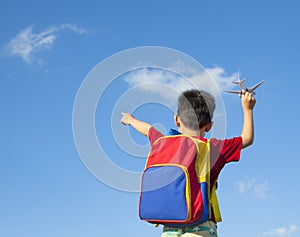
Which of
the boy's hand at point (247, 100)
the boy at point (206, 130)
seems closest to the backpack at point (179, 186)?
the boy at point (206, 130)

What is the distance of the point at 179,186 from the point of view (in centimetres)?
443

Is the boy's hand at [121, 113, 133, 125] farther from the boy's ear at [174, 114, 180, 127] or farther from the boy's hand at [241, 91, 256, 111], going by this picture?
the boy's hand at [241, 91, 256, 111]

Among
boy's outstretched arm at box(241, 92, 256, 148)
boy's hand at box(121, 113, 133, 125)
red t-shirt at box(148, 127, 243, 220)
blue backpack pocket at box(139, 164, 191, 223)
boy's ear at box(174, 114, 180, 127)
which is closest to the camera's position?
blue backpack pocket at box(139, 164, 191, 223)

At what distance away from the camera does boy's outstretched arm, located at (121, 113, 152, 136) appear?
5473 mm

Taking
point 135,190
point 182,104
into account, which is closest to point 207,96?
point 182,104

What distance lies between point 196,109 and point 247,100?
2.10ft

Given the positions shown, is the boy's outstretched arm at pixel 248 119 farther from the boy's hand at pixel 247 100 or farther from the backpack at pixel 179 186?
the backpack at pixel 179 186

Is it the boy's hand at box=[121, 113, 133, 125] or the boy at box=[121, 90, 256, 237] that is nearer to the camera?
the boy at box=[121, 90, 256, 237]

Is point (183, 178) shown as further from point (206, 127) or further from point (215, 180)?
point (206, 127)

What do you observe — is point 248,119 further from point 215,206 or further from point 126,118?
point 126,118

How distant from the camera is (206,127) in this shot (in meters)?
5.02

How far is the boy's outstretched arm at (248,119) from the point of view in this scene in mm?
4746

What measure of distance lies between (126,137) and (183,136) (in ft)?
3.89

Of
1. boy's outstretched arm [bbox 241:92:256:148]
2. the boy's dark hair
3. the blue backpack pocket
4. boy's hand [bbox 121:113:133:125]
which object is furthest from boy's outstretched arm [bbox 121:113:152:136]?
boy's outstretched arm [bbox 241:92:256:148]
